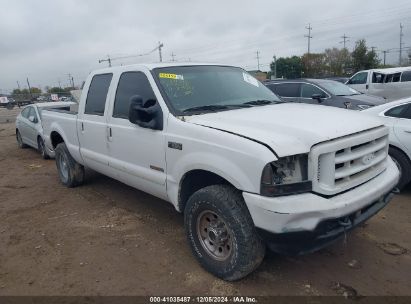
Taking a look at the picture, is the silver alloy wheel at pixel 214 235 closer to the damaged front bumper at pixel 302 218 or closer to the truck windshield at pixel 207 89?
the damaged front bumper at pixel 302 218

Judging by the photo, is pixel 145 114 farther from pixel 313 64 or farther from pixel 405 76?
pixel 313 64

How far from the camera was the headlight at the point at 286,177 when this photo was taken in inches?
111

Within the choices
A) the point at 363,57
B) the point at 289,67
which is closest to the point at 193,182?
the point at 363,57

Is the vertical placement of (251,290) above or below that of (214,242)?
below

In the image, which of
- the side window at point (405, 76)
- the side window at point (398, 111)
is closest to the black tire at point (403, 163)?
the side window at point (398, 111)

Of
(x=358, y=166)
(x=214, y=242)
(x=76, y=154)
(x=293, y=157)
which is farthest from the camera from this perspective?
(x=76, y=154)

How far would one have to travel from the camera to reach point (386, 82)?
15609 millimetres

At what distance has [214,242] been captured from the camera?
3471mm

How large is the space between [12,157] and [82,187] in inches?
203

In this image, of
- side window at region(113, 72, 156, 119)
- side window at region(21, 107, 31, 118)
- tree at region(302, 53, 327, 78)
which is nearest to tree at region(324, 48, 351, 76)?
tree at region(302, 53, 327, 78)

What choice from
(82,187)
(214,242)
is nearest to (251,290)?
(214,242)

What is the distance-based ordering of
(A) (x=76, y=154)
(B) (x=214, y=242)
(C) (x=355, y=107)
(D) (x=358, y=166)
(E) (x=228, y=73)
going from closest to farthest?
(D) (x=358, y=166), (B) (x=214, y=242), (E) (x=228, y=73), (A) (x=76, y=154), (C) (x=355, y=107)

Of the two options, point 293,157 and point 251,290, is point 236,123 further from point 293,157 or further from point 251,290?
point 251,290

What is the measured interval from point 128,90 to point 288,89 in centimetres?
743
